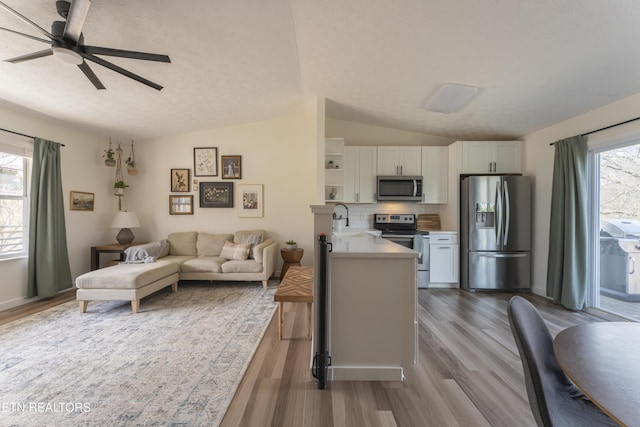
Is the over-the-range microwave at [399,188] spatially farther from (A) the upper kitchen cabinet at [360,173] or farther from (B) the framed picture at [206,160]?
(B) the framed picture at [206,160]

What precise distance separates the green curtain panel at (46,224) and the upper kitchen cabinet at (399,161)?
4806 mm

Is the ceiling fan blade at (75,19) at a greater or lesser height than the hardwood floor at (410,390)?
greater

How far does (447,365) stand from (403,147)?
3.43 meters

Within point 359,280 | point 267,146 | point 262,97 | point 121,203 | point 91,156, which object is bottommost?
point 359,280

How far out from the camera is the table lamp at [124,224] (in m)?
4.30

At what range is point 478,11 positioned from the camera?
189 cm

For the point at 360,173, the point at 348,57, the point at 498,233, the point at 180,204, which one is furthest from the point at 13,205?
the point at 498,233

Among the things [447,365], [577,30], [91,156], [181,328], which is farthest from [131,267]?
[577,30]

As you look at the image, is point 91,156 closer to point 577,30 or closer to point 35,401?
point 35,401

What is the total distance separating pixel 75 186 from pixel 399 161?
5.21m

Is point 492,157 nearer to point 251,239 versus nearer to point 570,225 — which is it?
point 570,225

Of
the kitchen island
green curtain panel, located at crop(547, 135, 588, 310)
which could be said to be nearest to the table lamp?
the kitchen island

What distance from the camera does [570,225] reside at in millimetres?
3184

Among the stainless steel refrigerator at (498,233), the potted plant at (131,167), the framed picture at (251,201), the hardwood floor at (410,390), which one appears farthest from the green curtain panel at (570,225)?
the potted plant at (131,167)
